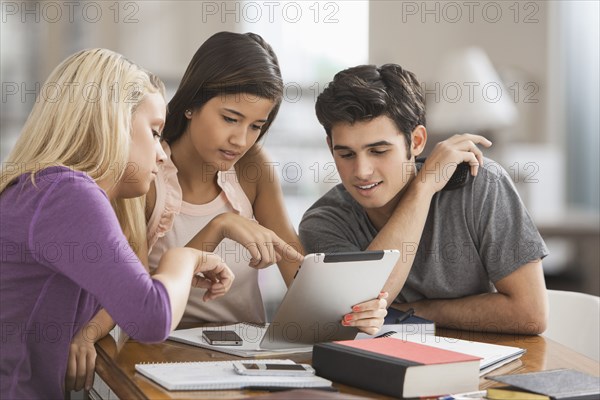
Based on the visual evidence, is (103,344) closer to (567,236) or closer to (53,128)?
(53,128)

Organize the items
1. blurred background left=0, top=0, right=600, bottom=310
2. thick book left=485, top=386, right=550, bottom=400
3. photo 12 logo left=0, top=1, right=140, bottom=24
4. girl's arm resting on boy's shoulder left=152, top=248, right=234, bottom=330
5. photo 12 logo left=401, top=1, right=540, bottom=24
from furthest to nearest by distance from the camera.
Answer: photo 12 logo left=401, top=1, right=540, bottom=24 → blurred background left=0, top=0, right=600, bottom=310 → photo 12 logo left=0, top=1, right=140, bottom=24 → girl's arm resting on boy's shoulder left=152, top=248, right=234, bottom=330 → thick book left=485, top=386, right=550, bottom=400

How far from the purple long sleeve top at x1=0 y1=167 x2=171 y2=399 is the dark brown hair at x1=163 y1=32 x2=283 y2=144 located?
1.82ft

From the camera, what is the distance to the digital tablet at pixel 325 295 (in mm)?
1267

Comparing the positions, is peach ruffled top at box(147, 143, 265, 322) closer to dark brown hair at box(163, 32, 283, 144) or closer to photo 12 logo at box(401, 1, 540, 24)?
dark brown hair at box(163, 32, 283, 144)

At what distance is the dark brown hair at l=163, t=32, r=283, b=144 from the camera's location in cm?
163

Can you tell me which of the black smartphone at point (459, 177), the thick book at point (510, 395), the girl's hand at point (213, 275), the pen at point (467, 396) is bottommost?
the pen at point (467, 396)

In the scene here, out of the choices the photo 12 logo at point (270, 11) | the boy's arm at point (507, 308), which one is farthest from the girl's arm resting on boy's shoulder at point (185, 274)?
the photo 12 logo at point (270, 11)

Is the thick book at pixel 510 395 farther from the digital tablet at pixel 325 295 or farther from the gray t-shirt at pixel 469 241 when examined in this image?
the gray t-shirt at pixel 469 241

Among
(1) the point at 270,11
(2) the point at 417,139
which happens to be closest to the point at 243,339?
(2) the point at 417,139

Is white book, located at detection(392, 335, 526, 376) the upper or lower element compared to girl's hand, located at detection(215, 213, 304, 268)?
lower

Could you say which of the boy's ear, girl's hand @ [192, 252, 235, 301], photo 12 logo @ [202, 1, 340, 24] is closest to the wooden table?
girl's hand @ [192, 252, 235, 301]

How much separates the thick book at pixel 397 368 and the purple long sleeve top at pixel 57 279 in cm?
25

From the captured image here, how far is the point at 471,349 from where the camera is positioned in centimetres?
132

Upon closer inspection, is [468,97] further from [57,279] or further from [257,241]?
[57,279]
